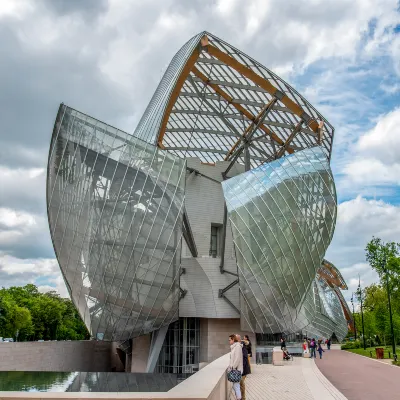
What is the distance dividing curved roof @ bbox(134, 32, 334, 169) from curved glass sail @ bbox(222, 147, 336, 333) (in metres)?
4.24

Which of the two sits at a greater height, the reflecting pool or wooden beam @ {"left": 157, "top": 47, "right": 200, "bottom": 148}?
wooden beam @ {"left": 157, "top": 47, "right": 200, "bottom": 148}

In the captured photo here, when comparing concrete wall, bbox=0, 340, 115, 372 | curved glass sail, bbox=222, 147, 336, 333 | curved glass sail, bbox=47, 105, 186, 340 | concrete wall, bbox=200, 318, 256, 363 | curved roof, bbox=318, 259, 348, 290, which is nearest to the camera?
curved glass sail, bbox=47, 105, 186, 340

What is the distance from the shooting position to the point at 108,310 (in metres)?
29.5

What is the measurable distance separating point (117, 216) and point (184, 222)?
264 inches

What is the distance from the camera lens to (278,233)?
29844 millimetres

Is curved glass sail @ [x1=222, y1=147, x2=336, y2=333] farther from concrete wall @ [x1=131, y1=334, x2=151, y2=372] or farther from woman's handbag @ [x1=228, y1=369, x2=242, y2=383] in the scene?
woman's handbag @ [x1=228, y1=369, x2=242, y2=383]

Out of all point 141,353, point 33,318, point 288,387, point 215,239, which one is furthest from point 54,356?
point 33,318

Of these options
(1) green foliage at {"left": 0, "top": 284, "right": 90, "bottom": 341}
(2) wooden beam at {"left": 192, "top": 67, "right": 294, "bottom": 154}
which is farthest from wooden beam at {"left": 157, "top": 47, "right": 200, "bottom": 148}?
(1) green foliage at {"left": 0, "top": 284, "right": 90, "bottom": 341}

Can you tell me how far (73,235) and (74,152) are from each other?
5.29 m

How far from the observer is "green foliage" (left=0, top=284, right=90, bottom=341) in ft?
223

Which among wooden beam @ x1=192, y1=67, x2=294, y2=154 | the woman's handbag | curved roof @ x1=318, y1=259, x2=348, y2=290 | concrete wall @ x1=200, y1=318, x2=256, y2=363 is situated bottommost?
the woman's handbag

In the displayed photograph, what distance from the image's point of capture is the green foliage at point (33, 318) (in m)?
68.1

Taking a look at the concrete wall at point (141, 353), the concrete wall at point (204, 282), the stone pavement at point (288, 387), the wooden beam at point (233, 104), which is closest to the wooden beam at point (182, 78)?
the wooden beam at point (233, 104)

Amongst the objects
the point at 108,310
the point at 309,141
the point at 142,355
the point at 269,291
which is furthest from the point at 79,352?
the point at 309,141
